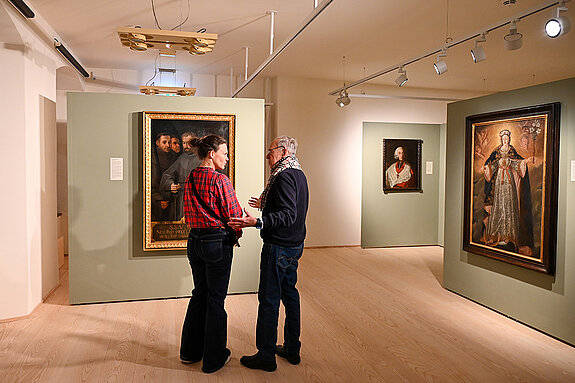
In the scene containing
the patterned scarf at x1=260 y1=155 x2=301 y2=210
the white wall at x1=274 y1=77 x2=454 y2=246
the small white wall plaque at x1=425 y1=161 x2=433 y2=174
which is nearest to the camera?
the patterned scarf at x1=260 y1=155 x2=301 y2=210

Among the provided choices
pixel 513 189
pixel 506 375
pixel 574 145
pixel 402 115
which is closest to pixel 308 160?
pixel 402 115

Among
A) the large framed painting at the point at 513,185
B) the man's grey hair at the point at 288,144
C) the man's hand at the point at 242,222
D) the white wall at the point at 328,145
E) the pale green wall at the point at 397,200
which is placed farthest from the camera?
the pale green wall at the point at 397,200

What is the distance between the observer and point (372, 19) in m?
5.33

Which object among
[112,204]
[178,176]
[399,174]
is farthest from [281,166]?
[399,174]

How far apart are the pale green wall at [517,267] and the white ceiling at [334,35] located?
0.95 meters

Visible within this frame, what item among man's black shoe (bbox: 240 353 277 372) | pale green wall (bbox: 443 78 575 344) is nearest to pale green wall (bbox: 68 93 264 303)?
man's black shoe (bbox: 240 353 277 372)

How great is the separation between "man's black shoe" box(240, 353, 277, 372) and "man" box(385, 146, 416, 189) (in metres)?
6.22

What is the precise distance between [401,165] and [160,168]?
549 centimetres

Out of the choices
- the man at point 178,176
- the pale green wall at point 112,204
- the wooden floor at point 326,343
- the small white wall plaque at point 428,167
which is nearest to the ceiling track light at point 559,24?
the wooden floor at point 326,343

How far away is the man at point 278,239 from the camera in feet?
11.1

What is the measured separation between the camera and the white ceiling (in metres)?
4.98

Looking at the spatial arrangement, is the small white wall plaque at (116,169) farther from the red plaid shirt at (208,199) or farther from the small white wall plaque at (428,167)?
the small white wall plaque at (428,167)

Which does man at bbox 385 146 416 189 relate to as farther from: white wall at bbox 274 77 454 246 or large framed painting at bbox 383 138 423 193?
white wall at bbox 274 77 454 246

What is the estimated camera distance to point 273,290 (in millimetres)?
3443
